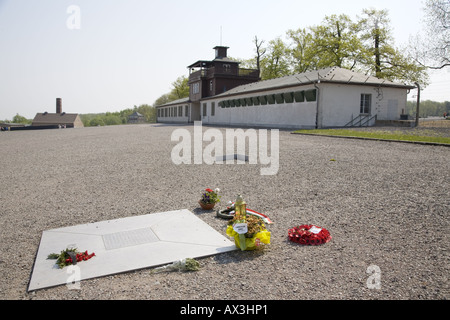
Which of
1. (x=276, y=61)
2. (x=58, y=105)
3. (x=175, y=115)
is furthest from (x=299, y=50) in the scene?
(x=58, y=105)

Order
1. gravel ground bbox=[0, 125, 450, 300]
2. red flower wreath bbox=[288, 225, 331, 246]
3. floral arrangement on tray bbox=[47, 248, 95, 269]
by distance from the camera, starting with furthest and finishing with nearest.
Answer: red flower wreath bbox=[288, 225, 331, 246] < floral arrangement on tray bbox=[47, 248, 95, 269] < gravel ground bbox=[0, 125, 450, 300]

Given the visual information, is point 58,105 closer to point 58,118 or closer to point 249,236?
point 58,118

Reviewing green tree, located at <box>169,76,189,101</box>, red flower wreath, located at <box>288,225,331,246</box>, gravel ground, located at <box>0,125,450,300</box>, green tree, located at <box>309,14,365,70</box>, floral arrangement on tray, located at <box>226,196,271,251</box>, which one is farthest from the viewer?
green tree, located at <box>169,76,189,101</box>

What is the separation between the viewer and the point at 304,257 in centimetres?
339

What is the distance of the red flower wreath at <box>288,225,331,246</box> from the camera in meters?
3.71

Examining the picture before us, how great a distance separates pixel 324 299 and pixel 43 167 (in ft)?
29.0

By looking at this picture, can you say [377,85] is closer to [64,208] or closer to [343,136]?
[343,136]

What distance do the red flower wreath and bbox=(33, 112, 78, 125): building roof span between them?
96.2 meters

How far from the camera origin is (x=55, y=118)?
91.0m

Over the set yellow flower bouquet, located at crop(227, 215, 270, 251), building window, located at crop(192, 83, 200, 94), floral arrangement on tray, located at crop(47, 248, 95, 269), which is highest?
building window, located at crop(192, 83, 200, 94)

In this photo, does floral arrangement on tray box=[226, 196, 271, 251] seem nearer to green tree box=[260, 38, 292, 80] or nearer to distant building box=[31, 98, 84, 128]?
green tree box=[260, 38, 292, 80]

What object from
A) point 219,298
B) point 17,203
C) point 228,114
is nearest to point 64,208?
point 17,203

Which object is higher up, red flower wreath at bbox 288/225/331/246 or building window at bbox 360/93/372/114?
building window at bbox 360/93/372/114

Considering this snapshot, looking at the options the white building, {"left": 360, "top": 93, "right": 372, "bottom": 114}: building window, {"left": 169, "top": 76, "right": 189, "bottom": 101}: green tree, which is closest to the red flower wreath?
the white building
